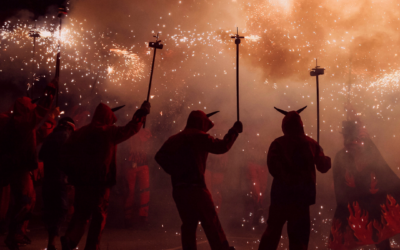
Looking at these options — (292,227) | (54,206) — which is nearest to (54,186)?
(54,206)

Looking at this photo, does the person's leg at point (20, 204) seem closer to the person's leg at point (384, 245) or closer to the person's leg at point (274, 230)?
the person's leg at point (274, 230)

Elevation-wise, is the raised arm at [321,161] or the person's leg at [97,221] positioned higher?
the raised arm at [321,161]

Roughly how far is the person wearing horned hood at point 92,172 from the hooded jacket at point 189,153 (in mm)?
491

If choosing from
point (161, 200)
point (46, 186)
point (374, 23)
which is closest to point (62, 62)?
point (161, 200)

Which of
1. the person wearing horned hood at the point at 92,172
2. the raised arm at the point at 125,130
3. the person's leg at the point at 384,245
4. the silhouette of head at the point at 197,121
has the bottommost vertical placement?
the person's leg at the point at 384,245

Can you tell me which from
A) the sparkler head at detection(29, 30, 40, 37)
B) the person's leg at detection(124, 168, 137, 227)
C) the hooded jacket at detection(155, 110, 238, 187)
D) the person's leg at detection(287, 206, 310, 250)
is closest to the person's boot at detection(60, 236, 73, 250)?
the hooded jacket at detection(155, 110, 238, 187)

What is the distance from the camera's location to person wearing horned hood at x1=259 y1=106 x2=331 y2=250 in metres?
3.43

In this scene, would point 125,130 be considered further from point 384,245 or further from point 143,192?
point 384,245

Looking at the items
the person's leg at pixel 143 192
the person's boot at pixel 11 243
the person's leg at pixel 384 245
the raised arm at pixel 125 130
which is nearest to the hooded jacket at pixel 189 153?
the raised arm at pixel 125 130

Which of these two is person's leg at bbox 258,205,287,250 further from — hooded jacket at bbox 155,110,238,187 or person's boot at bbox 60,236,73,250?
person's boot at bbox 60,236,73,250

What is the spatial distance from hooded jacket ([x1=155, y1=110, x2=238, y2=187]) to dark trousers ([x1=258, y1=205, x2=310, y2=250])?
79 centimetres

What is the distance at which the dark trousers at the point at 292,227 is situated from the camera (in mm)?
3416

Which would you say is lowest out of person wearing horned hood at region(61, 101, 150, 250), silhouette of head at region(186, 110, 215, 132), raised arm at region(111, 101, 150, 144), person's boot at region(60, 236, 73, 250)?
person's boot at region(60, 236, 73, 250)

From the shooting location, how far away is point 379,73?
7.25 metres
